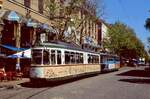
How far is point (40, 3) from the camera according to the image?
148 ft

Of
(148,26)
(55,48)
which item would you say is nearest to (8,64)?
(55,48)

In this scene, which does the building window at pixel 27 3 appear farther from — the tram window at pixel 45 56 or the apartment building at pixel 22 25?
the tram window at pixel 45 56

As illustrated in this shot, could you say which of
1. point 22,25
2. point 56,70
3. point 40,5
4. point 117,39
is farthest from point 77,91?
point 117,39

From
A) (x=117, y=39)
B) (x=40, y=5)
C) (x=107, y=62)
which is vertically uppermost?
(x=40, y=5)

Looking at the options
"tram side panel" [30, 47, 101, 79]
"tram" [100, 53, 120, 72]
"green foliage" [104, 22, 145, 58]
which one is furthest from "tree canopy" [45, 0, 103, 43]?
"green foliage" [104, 22, 145, 58]

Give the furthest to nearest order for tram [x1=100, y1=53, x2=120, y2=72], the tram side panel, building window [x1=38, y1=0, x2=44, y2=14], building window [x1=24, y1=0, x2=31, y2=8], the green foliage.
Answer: the green foliage
tram [x1=100, y1=53, x2=120, y2=72]
building window [x1=38, y1=0, x2=44, y2=14]
building window [x1=24, y1=0, x2=31, y2=8]
the tram side panel

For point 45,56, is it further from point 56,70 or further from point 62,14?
point 62,14

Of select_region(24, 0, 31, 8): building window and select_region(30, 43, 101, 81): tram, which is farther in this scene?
select_region(24, 0, 31, 8): building window

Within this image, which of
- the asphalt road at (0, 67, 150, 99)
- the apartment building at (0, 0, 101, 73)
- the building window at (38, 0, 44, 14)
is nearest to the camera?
the asphalt road at (0, 67, 150, 99)

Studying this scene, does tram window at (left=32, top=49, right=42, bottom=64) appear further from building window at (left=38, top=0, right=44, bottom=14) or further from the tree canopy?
building window at (left=38, top=0, right=44, bottom=14)

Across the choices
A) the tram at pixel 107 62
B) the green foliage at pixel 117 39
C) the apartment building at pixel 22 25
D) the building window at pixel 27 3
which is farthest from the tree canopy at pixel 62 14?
the green foliage at pixel 117 39

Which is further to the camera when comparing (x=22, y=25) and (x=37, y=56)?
(x=22, y=25)

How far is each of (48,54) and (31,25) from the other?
11760 millimetres

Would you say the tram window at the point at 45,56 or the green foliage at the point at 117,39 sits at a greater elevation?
the green foliage at the point at 117,39
